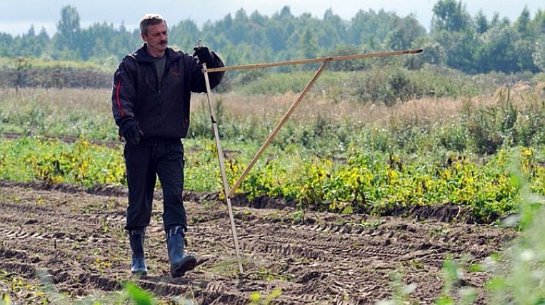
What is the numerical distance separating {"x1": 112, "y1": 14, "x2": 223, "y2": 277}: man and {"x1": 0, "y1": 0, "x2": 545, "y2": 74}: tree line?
122 ft

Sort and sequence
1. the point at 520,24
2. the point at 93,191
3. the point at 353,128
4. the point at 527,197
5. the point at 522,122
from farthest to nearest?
the point at 520,24, the point at 353,128, the point at 522,122, the point at 93,191, the point at 527,197

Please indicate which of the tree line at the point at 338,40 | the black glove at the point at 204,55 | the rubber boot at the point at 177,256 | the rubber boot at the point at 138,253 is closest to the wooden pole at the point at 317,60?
the black glove at the point at 204,55

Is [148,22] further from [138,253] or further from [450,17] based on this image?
[450,17]

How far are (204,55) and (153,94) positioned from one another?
1.58ft

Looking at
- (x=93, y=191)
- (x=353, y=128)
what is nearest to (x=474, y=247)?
(x=93, y=191)

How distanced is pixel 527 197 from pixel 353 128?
1923cm

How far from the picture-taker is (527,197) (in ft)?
10.5

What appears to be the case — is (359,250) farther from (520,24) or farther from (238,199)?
(520,24)

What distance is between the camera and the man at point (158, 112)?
28.7 feet

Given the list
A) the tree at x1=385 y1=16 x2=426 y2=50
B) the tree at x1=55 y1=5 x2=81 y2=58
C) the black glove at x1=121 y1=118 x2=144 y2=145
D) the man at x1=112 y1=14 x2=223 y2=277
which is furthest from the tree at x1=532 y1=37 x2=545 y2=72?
the tree at x1=55 y1=5 x2=81 y2=58

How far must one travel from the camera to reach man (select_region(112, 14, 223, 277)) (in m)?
8.76

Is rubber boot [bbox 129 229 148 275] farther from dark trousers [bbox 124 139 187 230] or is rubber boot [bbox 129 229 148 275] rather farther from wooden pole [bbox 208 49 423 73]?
wooden pole [bbox 208 49 423 73]

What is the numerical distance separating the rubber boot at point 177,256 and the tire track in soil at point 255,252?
8 cm

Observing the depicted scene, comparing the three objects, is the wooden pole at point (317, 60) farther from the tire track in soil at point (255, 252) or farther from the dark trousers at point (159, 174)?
the tire track in soil at point (255, 252)
